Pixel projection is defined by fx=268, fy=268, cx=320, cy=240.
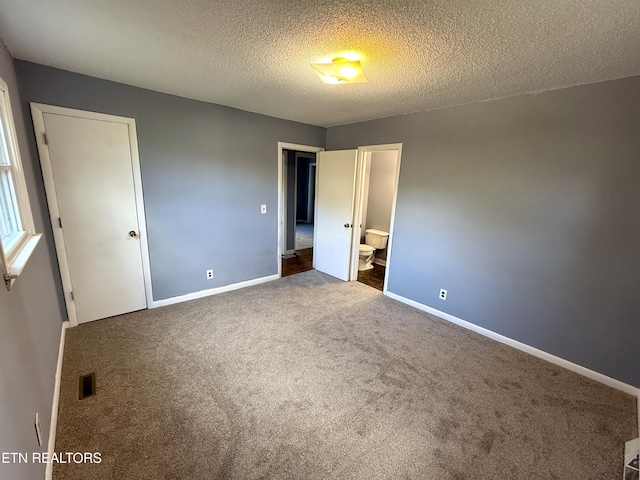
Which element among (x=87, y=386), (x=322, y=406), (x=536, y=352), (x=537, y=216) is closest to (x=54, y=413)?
(x=87, y=386)

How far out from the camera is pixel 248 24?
1.43m

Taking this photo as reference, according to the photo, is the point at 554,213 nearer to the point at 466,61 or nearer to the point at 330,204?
the point at 466,61

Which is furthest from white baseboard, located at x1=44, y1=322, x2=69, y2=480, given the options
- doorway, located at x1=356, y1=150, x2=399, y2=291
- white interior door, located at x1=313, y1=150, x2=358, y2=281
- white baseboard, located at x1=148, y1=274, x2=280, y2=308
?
doorway, located at x1=356, y1=150, x2=399, y2=291

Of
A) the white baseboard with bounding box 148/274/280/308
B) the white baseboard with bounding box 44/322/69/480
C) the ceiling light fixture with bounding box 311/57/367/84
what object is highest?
the ceiling light fixture with bounding box 311/57/367/84

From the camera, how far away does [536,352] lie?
243 cm

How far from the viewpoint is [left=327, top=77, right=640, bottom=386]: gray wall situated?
197 centimetres

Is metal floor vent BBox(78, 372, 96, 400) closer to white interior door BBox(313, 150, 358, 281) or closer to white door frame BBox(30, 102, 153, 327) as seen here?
white door frame BBox(30, 102, 153, 327)

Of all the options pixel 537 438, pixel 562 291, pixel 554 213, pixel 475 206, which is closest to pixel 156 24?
pixel 475 206

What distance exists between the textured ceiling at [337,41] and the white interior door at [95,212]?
530mm

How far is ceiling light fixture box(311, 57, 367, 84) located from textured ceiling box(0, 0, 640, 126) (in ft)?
0.21

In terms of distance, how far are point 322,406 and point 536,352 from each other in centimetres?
205

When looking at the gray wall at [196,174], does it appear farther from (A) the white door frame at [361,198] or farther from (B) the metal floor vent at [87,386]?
(B) the metal floor vent at [87,386]

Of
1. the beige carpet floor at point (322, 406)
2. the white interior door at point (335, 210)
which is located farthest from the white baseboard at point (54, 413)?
the white interior door at point (335, 210)

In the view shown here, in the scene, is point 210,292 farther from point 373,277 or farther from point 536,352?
point 536,352
